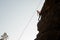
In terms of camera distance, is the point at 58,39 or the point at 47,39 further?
the point at 47,39

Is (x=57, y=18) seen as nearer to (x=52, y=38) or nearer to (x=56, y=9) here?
(x=56, y=9)

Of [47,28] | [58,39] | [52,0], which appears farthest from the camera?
[52,0]

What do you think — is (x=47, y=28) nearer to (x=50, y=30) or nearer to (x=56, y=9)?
(x=50, y=30)

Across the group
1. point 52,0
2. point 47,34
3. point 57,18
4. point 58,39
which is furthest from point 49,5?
point 58,39

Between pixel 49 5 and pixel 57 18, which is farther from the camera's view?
pixel 49 5

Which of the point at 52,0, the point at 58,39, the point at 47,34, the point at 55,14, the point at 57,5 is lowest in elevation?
the point at 58,39

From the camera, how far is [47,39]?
1329 centimetres

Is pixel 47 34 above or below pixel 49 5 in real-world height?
below

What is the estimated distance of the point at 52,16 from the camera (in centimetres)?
1389

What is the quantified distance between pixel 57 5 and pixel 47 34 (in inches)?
135

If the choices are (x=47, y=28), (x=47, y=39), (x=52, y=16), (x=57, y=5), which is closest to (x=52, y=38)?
(x=47, y=39)

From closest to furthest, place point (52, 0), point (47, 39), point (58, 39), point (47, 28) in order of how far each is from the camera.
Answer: point (58, 39), point (47, 39), point (47, 28), point (52, 0)

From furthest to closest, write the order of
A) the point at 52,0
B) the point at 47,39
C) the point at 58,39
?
1. the point at 52,0
2. the point at 47,39
3. the point at 58,39

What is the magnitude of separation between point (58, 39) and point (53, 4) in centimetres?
445
